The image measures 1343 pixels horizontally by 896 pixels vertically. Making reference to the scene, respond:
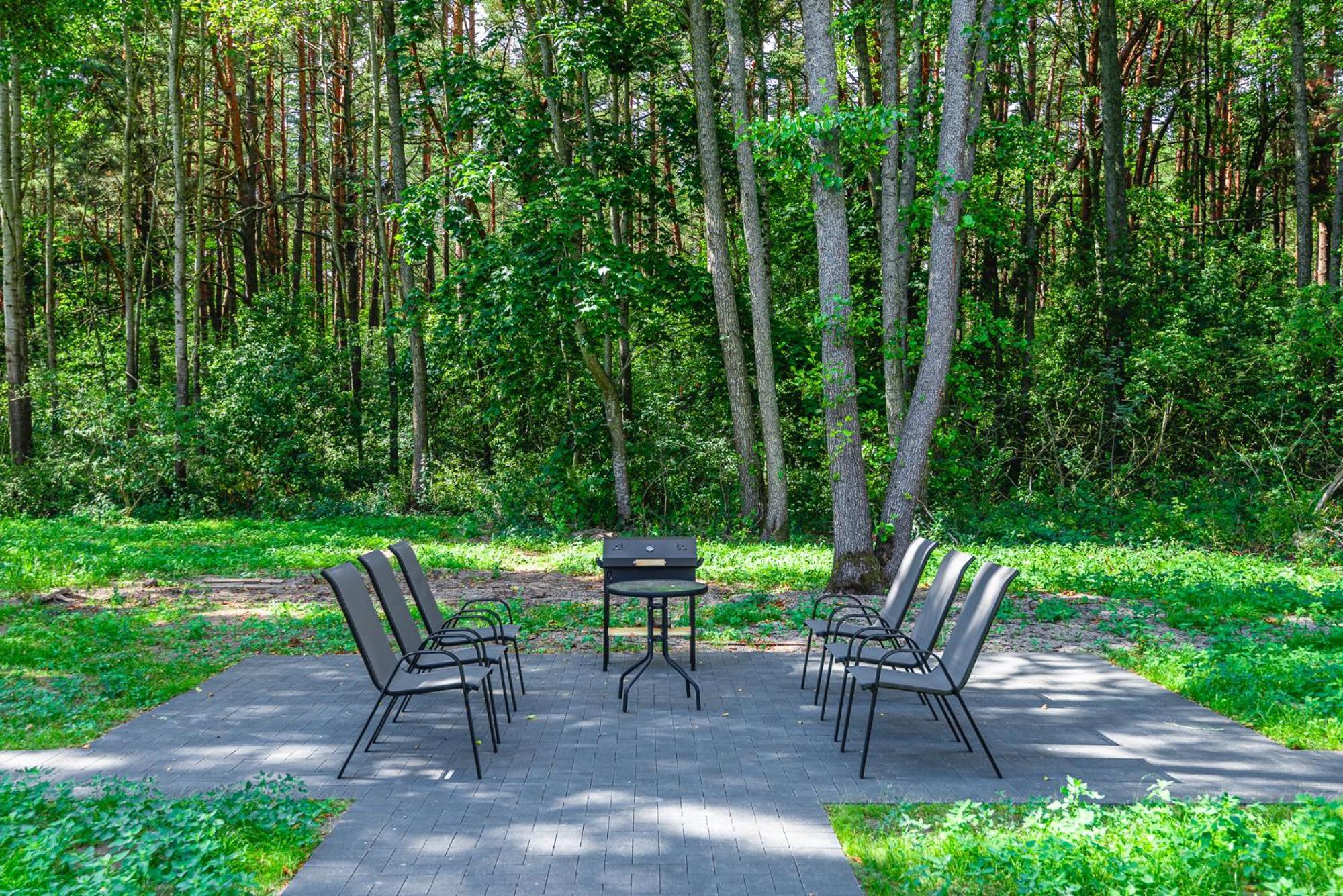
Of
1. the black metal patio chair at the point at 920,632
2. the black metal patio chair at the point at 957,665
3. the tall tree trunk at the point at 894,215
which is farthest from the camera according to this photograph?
the tall tree trunk at the point at 894,215

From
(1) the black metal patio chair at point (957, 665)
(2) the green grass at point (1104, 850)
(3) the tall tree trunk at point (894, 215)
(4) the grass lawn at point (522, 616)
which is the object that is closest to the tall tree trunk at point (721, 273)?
(4) the grass lawn at point (522, 616)

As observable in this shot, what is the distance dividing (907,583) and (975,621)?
56.0 inches

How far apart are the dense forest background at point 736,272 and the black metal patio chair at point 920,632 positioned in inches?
156

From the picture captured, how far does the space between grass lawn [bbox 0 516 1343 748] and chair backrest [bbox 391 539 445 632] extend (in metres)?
1.81

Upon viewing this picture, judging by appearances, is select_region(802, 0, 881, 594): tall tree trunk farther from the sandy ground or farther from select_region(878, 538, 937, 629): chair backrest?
select_region(878, 538, 937, 629): chair backrest

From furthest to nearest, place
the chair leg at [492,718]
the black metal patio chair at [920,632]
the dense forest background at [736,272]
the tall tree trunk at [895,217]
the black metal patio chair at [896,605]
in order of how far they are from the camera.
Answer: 1. the dense forest background at [736,272]
2. the tall tree trunk at [895,217]
3. the black metal patio chair at [896,605]
4. the black metal patio chair at [920,632]
5. the chair leg at [492,718]

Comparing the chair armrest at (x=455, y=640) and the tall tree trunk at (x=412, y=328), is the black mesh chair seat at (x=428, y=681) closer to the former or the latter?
the chair armrest at (x=455, y=640)

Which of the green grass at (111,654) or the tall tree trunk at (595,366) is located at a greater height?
the tall tree trunk at (595,366)

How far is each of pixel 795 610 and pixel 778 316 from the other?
26.9ft

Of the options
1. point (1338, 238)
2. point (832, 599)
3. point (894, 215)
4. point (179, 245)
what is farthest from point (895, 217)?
point (179, 245)

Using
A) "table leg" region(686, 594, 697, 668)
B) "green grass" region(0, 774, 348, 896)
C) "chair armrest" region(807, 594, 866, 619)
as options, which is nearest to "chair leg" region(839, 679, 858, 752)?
"chair armrest" region(807, 594, 866, 619)

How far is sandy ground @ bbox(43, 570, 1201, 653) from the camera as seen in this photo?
8.05 m

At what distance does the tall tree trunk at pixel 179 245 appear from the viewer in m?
17.0

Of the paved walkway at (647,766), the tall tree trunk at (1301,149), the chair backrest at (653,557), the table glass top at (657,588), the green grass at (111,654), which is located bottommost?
the paved walkway at (647,766)
